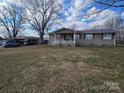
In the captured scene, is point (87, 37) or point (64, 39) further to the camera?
point (64, 39)

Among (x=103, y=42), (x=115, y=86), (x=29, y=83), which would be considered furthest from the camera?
(x=103, y=42)

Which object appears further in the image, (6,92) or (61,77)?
(61,77)

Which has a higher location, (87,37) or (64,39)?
(87,37)

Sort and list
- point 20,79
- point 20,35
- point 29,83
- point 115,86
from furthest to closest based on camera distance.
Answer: point 20,35
point 20,79
point 29,83
point 115,86

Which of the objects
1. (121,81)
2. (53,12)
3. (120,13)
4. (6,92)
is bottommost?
(6,92)

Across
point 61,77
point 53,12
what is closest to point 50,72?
point 61,77

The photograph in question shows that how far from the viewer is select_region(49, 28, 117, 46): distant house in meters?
22.9

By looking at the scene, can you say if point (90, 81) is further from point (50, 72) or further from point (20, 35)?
point (20, 35)

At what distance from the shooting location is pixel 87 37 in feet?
81.0

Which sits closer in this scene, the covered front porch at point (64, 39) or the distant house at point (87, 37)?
the distant house at point (87, 37)

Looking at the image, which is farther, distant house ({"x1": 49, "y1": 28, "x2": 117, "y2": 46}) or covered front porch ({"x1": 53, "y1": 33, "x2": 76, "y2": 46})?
covered front porch ({"x1": 53, "y1": 33, "x2": 76, "y2": 46})

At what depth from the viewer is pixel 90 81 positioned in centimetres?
500

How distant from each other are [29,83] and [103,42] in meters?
20.6

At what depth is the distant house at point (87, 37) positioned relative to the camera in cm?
2286
